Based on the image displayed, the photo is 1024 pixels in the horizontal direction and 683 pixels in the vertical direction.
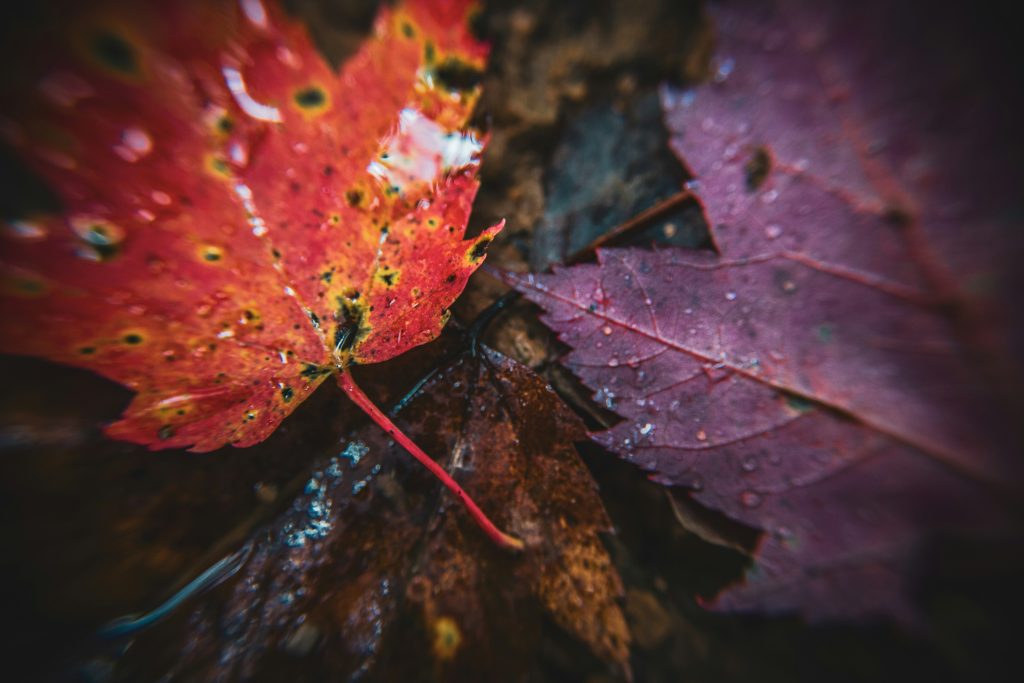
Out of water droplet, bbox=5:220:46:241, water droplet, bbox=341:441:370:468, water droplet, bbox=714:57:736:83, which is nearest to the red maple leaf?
water droplet, bbox=5:220:46:241

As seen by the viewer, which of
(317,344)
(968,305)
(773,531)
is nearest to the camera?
(968,305)

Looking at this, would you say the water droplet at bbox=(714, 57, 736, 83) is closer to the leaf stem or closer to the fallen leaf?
the fallen leaf

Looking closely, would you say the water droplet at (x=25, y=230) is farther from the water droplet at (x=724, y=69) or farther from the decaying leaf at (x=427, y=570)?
the water droplet at (x=724, y=69)

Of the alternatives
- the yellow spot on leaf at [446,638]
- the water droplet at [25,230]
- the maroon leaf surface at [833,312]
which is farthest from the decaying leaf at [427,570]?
Result: the water droplet at [25,230]

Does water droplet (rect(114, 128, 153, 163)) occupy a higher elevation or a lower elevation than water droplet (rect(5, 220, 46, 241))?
higher

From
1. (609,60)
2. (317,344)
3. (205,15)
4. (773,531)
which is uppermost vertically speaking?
(609,60)

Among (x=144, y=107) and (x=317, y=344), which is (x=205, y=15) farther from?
(x=317, y=344)

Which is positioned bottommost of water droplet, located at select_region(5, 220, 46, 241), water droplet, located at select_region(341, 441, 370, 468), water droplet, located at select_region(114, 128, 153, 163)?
water droplet, located at select_region(341, 441, 370, 468)

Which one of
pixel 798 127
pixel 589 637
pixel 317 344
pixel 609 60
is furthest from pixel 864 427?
pixel 317 344
